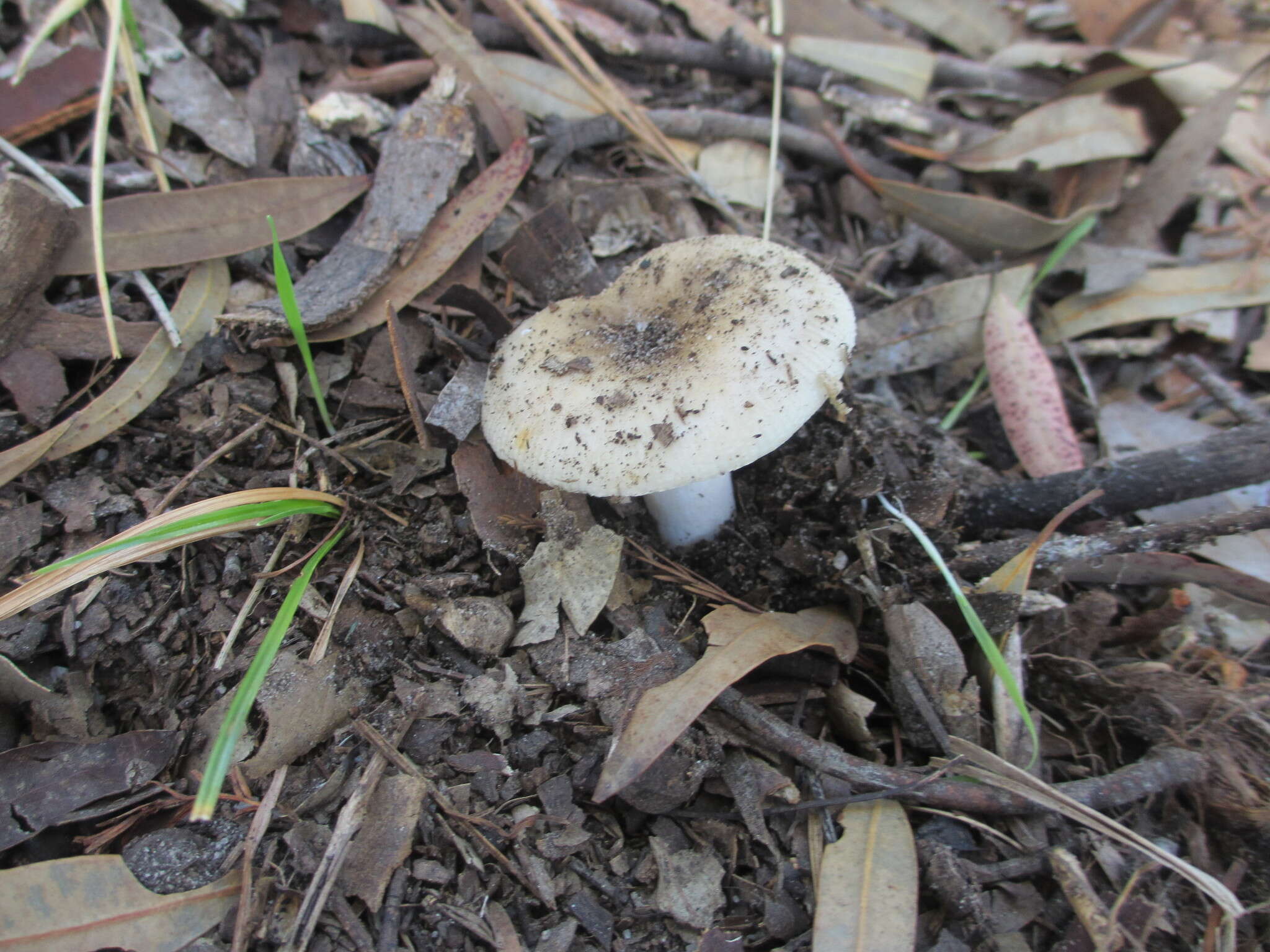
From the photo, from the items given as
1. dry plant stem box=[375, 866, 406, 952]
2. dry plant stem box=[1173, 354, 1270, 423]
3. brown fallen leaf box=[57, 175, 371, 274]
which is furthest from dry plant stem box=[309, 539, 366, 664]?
dry plant stem box=[1173, 354, 1270, 423]

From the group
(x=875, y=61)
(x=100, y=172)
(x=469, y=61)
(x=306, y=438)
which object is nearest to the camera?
(x=306, y=438)

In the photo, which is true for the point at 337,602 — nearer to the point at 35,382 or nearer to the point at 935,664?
the point at 35,382

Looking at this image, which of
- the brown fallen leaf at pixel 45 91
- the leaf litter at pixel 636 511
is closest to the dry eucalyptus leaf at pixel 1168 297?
the leaf litter at pixel 636 511

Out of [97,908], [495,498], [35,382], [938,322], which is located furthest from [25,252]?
[938,322]

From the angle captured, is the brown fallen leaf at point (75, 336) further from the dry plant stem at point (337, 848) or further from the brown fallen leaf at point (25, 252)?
the dry plant stem at point (337, 848)

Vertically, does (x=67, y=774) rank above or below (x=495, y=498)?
below

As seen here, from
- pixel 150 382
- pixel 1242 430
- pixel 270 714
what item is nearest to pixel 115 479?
pixel 150 382
